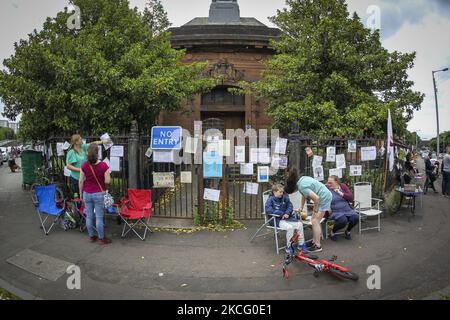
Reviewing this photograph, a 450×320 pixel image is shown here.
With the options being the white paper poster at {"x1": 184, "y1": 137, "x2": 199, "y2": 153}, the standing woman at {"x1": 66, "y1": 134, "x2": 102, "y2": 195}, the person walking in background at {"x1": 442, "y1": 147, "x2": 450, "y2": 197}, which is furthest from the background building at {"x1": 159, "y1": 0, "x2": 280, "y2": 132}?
→ the standing woman at {"x1": 66, "y1": 134, "x2": 102, "y2": 195}

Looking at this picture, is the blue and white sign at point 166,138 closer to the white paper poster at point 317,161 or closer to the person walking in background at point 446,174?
the white paper poster at point 317,161

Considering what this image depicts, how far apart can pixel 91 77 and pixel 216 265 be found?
6813mm

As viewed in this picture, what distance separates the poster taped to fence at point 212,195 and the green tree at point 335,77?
4489mm

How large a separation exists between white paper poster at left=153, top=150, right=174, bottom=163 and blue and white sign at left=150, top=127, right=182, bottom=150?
0.12m

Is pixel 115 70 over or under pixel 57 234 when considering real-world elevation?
over

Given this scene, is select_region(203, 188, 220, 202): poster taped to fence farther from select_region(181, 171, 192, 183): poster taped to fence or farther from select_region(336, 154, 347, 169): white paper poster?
select_region(336, 154, 347, 169): white paper poster

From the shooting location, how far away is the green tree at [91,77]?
9.02 metres

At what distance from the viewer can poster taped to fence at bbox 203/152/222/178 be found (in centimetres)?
716

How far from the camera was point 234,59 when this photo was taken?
55.8 feet
